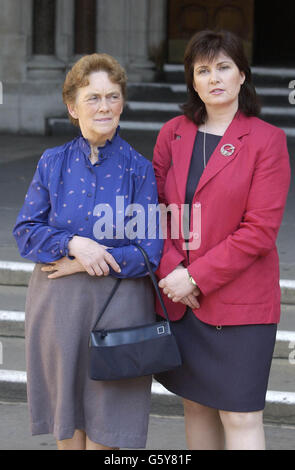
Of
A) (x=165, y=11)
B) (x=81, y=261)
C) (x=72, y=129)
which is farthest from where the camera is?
(x=165, y=11)

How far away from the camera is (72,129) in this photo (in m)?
10.9

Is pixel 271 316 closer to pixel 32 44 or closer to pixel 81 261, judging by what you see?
pixel 81 261

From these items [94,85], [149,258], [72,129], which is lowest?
[72,129]

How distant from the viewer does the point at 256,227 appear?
2.97 m

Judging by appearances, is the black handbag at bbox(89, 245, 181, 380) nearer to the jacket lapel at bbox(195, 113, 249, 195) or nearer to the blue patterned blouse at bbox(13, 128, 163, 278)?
the blue patterned blouse at bbox(13, 128, 163, 278)

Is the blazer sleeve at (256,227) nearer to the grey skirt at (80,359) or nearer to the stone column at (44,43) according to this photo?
the grey skirt at (80,359)

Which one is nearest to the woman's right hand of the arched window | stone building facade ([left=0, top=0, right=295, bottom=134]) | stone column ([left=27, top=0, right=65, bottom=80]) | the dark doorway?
stone building facade ([left=0, top=0, right=295, bottom=134])

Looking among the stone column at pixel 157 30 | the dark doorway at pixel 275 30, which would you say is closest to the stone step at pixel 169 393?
the stone column at pixel 157 30

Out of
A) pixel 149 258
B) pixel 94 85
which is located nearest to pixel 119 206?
pixel 149 258

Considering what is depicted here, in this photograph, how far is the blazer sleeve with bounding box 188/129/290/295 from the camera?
9.75 ft

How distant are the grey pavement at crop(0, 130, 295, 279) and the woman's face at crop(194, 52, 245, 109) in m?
2.33

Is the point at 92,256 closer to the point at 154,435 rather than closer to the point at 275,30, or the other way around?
the point at 154,435
